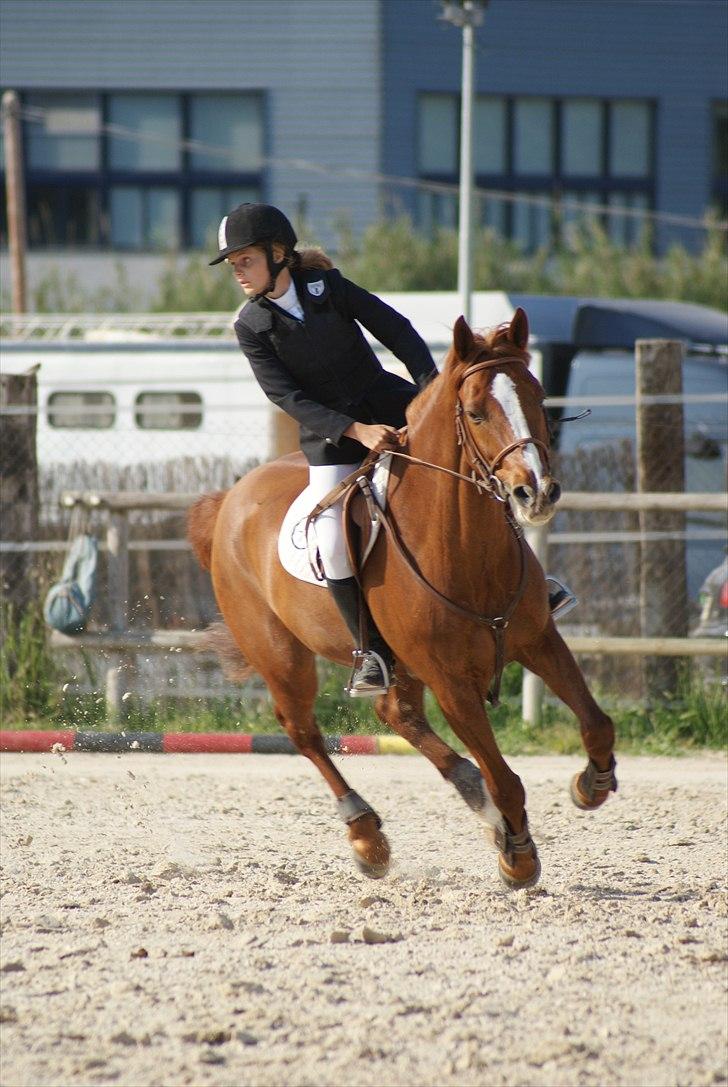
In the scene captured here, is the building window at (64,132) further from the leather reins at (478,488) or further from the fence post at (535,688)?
the leather reins at (478,488)

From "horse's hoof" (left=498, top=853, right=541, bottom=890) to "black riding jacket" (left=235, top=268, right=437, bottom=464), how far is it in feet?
5.47

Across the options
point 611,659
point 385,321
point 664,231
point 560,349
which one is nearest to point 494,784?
point 385,321

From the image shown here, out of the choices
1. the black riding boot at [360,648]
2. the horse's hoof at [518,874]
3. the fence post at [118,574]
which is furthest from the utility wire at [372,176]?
the horse's hoof at [518,874]

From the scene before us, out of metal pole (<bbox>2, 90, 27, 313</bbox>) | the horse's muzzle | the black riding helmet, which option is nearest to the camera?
the horse's muzzle

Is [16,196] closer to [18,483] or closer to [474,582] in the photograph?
[18,483]

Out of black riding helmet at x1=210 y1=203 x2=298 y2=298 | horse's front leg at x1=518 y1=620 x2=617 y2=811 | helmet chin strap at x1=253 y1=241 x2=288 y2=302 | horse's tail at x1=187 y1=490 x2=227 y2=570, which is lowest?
horse's front leg at x1=518 y1=620 x2=617 y2=811

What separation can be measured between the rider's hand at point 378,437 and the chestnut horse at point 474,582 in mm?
72

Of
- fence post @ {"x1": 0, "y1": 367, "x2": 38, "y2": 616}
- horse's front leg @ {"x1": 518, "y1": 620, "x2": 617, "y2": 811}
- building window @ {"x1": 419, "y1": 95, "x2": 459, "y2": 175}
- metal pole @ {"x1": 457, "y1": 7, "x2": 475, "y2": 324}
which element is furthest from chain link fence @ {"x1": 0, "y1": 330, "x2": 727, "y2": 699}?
building window @ {"x1": 419, "y1": 95, "x2": 459, "y2": 175}

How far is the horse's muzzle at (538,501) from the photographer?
4.53 meters

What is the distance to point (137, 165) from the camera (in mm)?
22859

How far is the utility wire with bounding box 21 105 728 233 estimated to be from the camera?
20.8m

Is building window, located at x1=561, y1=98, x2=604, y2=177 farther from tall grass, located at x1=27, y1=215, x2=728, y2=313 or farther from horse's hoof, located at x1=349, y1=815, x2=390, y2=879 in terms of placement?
horse's hoof, located at x1=349, y1=815, x2=390, y2=879

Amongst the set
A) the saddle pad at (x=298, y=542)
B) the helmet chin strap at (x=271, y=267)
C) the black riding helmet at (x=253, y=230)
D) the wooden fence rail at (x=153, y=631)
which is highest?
the black riding helmet at (x=253, y=230)

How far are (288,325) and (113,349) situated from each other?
8.48 m
